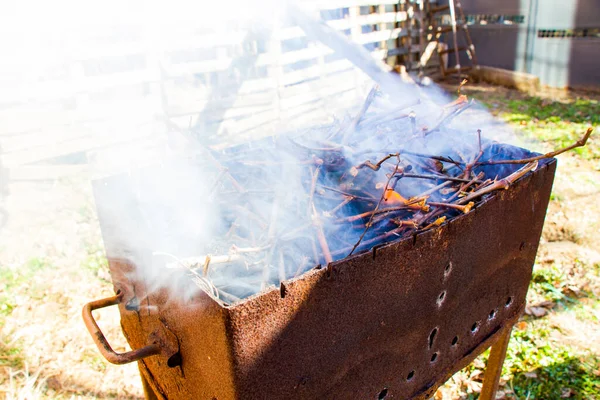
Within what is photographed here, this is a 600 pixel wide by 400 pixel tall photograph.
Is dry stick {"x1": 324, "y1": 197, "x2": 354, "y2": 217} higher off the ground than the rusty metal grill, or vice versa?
dry stick {"x1": 324, "y1": 197, "x2": 354, "y2": 217}

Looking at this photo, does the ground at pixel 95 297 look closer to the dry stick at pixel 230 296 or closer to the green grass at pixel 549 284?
the green grass at pixel 549 284

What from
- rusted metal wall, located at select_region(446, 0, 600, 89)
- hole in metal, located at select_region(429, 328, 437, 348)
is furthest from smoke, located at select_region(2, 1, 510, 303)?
rusted metal wall, located at select_region(446, 0, 600, 89)

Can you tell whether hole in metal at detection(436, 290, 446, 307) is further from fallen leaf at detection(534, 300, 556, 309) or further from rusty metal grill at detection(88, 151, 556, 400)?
fallen leaf at detection(534, 300, 556, 309)

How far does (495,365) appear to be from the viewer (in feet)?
8.62

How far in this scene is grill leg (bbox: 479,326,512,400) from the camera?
2510 millimetres

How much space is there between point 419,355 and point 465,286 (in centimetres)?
34

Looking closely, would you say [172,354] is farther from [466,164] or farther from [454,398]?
[454,398]

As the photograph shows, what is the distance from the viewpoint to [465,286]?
192 cm

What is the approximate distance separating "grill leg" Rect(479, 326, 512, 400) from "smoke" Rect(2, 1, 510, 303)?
1.02 meters

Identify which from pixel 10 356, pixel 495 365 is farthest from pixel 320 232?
pixel 10 356

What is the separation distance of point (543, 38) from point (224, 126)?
7260mm

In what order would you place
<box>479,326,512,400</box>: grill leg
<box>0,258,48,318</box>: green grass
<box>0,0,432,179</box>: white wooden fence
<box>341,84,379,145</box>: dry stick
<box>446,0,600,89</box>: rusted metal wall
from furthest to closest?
<box>446,0,600,89</box>: rusted metal wall → <box>0,0,432,179</box>: white wooden fence → <box>0,258,48,318</box>: green grass → <box>479,326,512,400</box>: grill leg → <box>341,84,379,145</box>: dry stick

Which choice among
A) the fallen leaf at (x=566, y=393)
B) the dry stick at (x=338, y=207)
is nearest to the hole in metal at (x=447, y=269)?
the dry stick at (x=338, y=207)

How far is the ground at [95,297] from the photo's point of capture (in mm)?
3271
